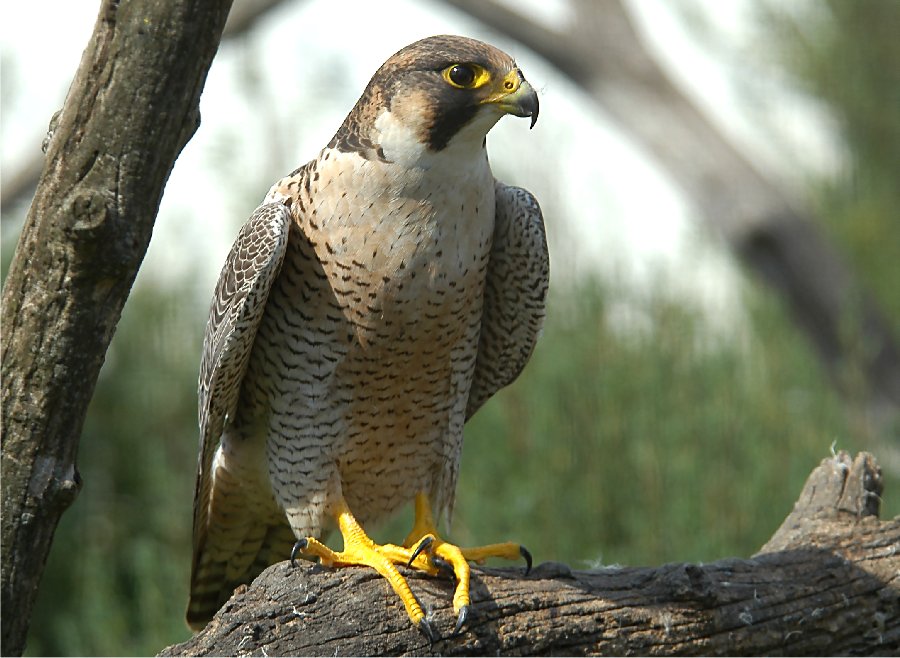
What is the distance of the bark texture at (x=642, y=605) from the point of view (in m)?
2.91

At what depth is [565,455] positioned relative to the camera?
231 inches

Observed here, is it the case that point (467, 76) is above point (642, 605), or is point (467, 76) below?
above

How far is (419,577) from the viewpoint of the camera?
123 inches

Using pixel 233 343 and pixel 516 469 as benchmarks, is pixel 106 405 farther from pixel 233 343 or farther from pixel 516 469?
pixel 233 343

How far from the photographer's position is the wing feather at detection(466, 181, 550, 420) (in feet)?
11.7

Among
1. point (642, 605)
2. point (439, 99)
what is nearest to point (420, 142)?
point (439, 99)

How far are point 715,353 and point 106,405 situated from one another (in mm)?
3480

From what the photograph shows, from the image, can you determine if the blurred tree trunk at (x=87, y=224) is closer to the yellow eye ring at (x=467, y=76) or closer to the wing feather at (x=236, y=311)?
the wing feather at (x=236, y=311)

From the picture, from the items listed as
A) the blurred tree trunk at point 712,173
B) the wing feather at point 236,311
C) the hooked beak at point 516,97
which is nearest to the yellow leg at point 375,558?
the wing feather at point 236,311

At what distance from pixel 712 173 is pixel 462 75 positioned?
5013 mm

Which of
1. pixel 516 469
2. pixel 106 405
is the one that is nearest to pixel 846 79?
pixel 516 469

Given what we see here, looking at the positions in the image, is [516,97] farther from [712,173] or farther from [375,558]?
[712,173]

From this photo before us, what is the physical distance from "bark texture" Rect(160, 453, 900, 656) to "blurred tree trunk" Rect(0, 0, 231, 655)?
569 mm

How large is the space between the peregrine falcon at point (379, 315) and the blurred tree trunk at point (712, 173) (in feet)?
14.0
